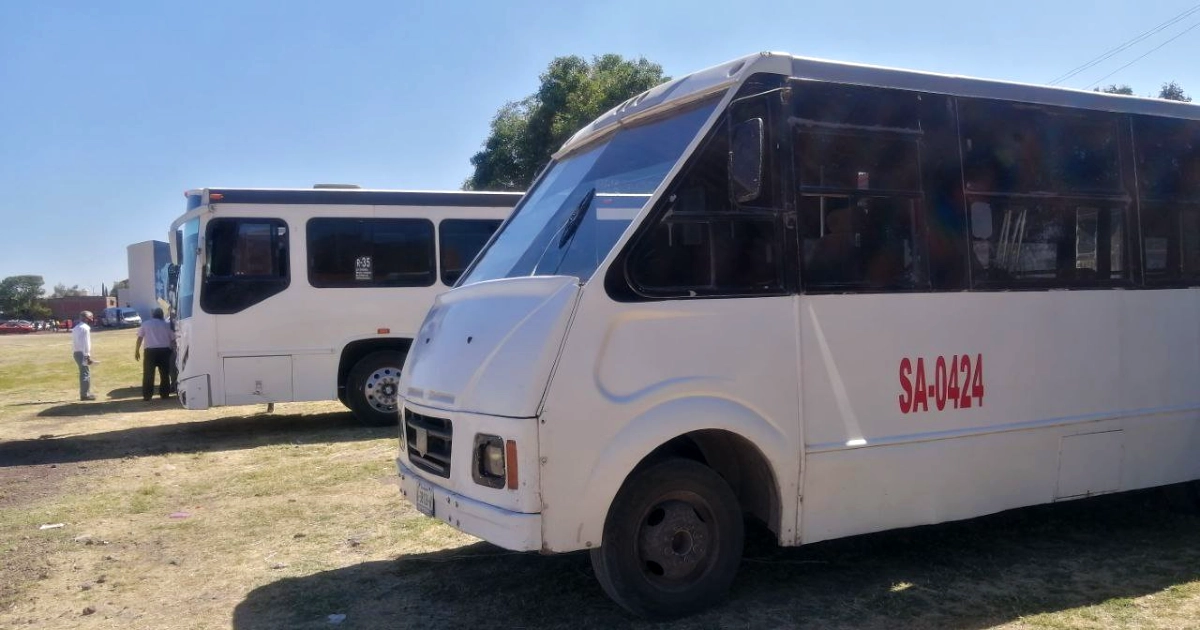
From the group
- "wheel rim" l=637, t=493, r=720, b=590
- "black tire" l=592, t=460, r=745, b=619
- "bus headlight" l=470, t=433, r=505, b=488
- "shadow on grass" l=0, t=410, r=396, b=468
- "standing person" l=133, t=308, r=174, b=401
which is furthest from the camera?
"standing person" l=133, t=308, r=174, b=401

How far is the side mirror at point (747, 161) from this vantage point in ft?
15.6

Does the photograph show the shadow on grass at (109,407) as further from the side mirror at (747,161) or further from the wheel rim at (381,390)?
the side mirror at (747,161)

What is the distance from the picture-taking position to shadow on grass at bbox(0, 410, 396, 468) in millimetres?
10758

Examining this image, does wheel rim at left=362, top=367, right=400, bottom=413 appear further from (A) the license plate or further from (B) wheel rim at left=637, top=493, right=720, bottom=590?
(B) wheel rim at left=637, top=493, right=720, bottom=590

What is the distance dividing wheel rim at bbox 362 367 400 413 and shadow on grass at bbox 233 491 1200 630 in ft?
19.4

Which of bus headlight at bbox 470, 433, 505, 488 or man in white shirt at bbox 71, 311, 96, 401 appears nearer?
bus headlight at bbox 470, 433, 505, 488

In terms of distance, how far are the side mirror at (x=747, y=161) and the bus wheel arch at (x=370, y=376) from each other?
8.00 meters

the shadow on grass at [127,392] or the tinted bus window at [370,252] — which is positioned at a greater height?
the tinted bus window at [370,252]

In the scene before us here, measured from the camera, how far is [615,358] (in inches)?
180

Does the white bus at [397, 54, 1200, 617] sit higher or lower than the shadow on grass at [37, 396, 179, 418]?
higher

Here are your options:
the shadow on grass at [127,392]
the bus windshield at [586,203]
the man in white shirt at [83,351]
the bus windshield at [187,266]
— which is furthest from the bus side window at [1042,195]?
the shadow on grass at [127,392]

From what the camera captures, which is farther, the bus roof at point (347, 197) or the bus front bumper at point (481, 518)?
the bus roof at point (347, 197)

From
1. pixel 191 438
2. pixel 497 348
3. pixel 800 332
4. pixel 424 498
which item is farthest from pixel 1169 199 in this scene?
pixel 191 438

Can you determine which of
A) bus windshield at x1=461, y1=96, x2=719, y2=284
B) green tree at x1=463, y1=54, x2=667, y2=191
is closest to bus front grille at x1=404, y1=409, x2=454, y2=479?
bus windshield at x1=461, y1=96, x2=719, y2=284
